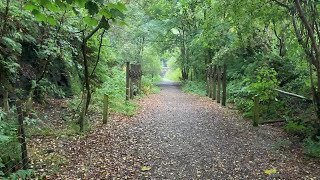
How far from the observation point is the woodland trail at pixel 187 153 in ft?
17.6

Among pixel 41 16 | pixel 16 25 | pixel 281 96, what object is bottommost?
pixel 281 96

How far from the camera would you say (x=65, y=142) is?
6742mm

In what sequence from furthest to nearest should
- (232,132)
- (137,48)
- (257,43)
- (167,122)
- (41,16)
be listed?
(137,48) → (257,43) → (167,122) → (232,132) → (41,16)

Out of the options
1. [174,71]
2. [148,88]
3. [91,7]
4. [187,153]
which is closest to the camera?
[91,7]

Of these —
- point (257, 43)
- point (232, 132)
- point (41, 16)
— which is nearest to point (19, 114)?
point (41, 16)

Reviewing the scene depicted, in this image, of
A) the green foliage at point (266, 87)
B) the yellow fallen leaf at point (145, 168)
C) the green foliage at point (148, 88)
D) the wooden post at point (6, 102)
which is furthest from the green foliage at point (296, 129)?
the green foliage at point (148, 88)

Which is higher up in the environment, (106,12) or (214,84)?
(106,12)

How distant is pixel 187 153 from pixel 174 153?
0.26 m

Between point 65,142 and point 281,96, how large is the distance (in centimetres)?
667

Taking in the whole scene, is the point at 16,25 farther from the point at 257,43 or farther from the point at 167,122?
the point at 257,43

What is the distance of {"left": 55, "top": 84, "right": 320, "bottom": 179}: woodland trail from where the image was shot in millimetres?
5352

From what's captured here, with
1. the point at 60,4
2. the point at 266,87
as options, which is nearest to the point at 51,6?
the point at 60,4

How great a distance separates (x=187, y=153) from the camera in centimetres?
643

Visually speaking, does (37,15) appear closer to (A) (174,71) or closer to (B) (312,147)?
(B) (312,147)
